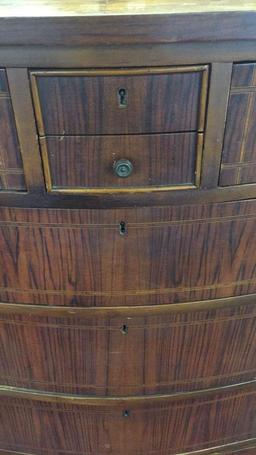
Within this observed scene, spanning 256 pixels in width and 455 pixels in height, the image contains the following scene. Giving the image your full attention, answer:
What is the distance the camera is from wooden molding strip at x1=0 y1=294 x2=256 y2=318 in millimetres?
725

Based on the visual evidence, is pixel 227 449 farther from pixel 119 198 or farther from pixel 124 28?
pixel 124 28

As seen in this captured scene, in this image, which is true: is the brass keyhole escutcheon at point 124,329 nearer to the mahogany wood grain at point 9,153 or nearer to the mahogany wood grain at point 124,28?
the mahogany wood grain at point 9,153

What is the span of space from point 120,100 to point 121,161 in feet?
0.26

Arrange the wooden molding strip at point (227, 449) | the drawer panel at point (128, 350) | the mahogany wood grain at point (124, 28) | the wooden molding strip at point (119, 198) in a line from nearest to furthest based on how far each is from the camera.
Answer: the mahogany wood grain at point (124, 28), the wooden molding strip at point (119, 198), the drawer panel at point (128, 350), the wooden molding strip at point (227, 449)

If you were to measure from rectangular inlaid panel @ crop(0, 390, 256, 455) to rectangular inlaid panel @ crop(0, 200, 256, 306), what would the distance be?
0.78 ft

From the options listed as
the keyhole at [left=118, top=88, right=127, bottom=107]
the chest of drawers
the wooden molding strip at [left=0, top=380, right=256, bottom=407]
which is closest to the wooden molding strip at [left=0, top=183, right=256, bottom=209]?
the chest of drawers

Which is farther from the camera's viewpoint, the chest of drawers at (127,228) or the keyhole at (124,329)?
the keyhole at (124,329)

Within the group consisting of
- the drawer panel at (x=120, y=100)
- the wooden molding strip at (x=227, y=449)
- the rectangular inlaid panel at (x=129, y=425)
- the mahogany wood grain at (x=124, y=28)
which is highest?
the mahogany wood grain at (x=124, y=28)

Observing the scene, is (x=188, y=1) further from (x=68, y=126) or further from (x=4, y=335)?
(x=4, y=335)

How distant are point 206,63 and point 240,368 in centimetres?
54

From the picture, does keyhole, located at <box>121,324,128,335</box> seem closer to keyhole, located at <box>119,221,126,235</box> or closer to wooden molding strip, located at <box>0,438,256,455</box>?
keyhole, located at <box>119,221,126,235</box>

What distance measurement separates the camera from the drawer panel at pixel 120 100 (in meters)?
0.54

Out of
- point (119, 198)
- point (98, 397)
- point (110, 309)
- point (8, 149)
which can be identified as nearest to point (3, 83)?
point (8, 149)

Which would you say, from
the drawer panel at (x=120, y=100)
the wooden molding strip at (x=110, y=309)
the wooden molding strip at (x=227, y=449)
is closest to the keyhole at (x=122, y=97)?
the drawer panel at (x=120, y=100)
